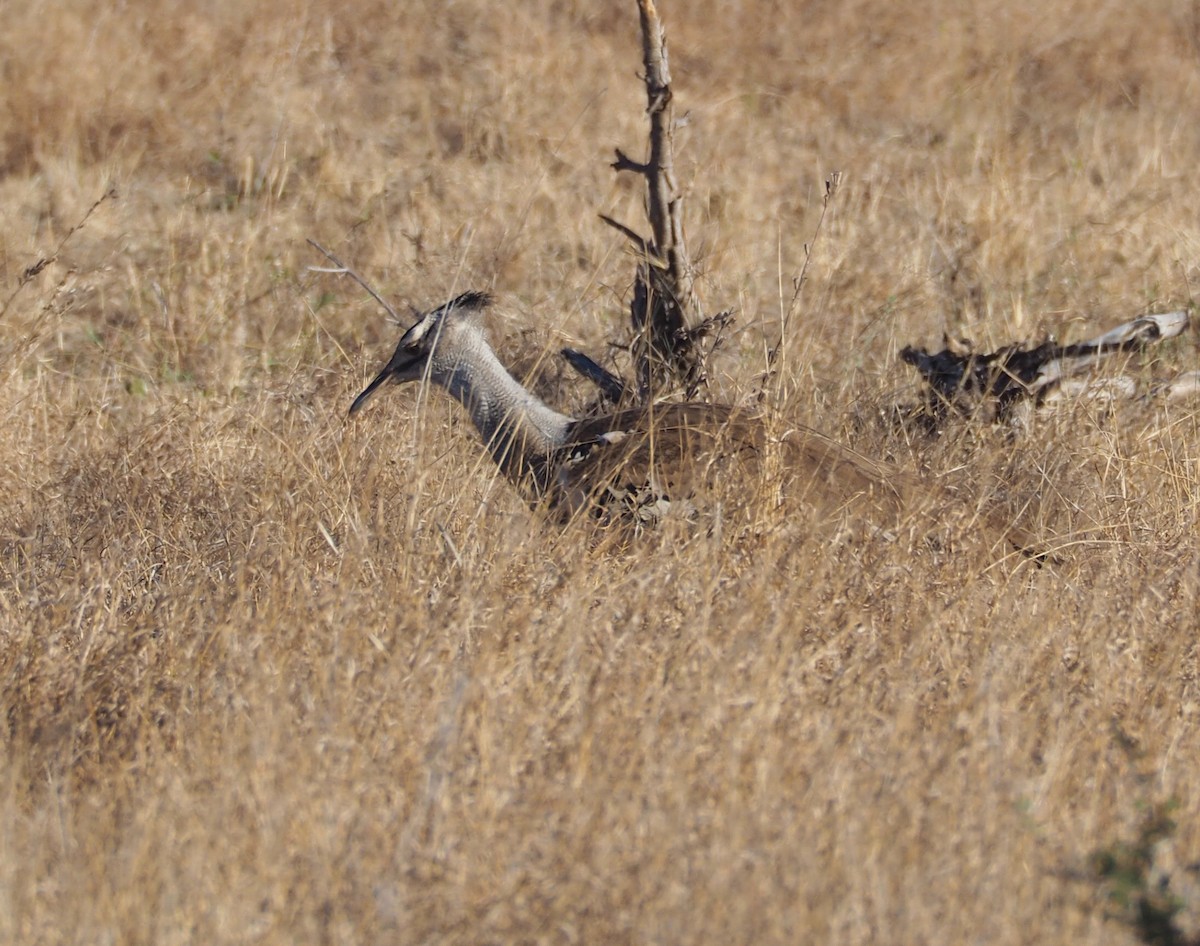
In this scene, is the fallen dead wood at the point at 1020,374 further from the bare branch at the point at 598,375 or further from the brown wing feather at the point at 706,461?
the bare branch at the point at 598,375

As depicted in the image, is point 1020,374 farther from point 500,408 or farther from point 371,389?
point 371,389

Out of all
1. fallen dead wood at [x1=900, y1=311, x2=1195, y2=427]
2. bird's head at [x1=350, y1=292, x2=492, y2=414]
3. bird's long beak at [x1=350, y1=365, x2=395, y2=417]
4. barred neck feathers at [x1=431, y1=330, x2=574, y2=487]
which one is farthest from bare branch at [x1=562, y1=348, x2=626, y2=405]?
fallen dead wood at [x1=900, y1=311, x2=1195, y2=427]

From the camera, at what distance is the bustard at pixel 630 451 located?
397cm

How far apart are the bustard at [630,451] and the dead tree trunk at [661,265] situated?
0.99 ft

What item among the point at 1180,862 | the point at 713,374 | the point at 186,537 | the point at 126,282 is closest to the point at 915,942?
the point at 1180,862

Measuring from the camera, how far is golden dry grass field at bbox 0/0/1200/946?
242 cm

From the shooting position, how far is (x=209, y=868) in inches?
94.0

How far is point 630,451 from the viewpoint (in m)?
4.02

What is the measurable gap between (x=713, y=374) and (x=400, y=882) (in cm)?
281

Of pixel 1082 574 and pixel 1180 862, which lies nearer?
pixel 1180 862

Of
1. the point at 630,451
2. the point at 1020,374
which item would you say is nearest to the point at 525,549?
the point at 630,451

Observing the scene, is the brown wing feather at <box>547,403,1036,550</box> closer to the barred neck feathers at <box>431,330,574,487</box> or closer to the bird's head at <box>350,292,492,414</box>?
the barred neck feathers at <box>431,330,574,487</box>

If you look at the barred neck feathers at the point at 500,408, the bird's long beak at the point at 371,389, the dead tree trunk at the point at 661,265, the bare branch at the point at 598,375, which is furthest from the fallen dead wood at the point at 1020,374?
the bird's long beak at the point at 371,389

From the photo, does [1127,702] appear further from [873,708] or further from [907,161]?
[907,161]
